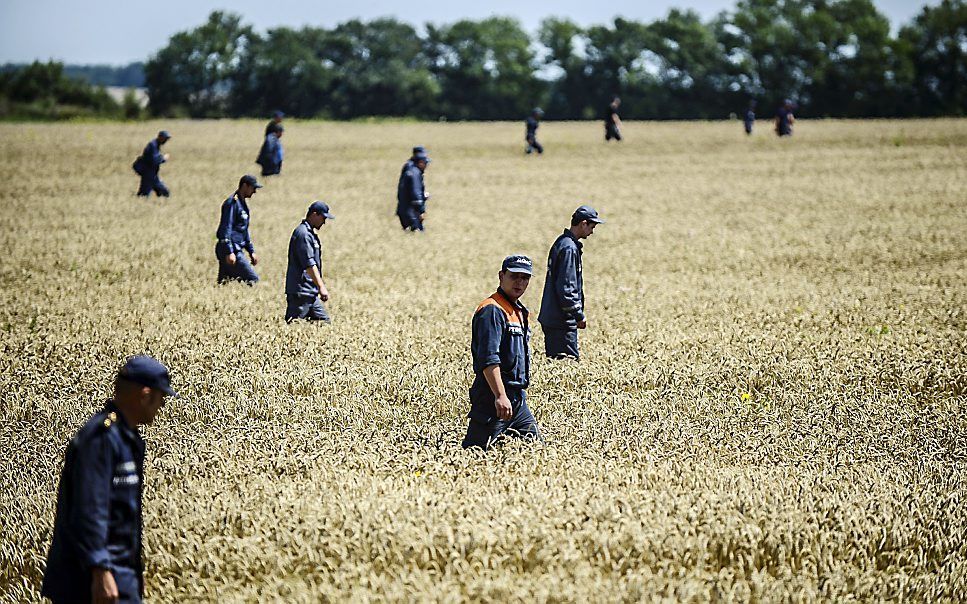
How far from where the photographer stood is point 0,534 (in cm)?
646

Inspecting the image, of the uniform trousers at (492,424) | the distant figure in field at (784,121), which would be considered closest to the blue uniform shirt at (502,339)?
the uniform trousers at (492,424)

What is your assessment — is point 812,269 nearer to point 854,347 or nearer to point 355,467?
point 854,347

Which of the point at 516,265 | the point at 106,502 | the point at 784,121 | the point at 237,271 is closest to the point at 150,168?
the point at 237,271

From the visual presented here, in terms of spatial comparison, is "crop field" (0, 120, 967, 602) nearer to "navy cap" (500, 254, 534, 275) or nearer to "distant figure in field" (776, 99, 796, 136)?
"navy cap" (500, 254, 534, 275)

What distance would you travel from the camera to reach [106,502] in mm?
4570

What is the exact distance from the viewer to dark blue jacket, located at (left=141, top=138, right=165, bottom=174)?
2689 cm

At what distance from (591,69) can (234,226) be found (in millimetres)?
89604

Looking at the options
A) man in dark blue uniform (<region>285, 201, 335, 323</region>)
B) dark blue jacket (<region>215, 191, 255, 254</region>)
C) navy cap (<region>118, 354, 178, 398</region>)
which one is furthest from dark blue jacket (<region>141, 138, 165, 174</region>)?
navy cap (<region>118, 354, 178, 398</region>)

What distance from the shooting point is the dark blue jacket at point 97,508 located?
14.8 ft

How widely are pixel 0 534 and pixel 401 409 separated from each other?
136 inches

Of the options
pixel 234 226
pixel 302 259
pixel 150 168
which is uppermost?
pixel 150 168

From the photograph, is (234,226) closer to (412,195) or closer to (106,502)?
(412,195)

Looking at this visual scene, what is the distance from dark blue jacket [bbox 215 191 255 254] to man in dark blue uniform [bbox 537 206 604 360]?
557cm

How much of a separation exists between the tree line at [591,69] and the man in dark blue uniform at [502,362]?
76.7 m
